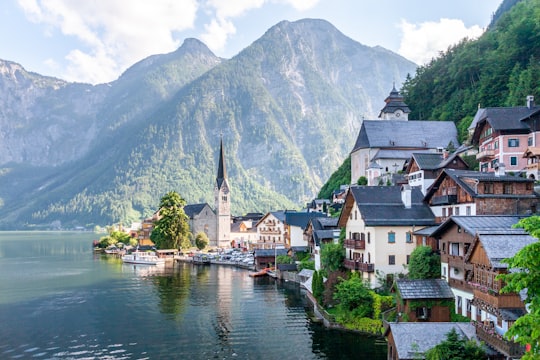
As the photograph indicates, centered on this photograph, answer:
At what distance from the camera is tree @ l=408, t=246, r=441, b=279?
4594cm

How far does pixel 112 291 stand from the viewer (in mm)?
78688

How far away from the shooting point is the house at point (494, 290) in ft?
103

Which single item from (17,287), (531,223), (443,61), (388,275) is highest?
(443,61)

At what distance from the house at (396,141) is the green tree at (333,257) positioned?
4653cm

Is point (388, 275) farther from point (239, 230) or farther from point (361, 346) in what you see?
point (239, 230)

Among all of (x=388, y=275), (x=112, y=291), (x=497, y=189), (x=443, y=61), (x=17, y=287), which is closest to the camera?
(x=497, y=189)

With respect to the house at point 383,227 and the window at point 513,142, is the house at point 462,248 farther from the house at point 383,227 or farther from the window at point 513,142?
the window at point 513,142

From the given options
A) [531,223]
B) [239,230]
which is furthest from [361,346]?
[239,230]

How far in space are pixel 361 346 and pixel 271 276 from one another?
5136 centimetres

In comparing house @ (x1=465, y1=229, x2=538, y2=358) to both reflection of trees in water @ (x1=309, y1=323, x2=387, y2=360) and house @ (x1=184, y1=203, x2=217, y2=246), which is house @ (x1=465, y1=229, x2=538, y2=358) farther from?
house @ (x1=184, y1=203, x2=217, y2=246)

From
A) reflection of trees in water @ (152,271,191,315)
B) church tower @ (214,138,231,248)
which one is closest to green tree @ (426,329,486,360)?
reflection of trees in water @ (152,271,191,315)

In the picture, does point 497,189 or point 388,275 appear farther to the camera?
point 388,275

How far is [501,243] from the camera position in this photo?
34500 mm

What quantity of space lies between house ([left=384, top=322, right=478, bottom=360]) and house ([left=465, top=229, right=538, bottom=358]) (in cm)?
111
